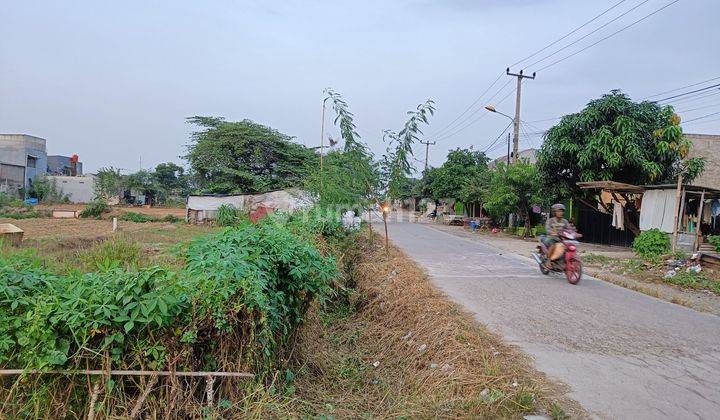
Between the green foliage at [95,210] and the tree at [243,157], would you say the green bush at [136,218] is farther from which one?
the tree at [243,157]

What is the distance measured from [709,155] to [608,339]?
21.7 metres

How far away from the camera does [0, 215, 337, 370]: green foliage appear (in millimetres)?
2748

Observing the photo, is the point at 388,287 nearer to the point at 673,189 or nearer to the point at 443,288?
the point at 443,288

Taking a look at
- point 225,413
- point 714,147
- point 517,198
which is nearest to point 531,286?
point 225,413

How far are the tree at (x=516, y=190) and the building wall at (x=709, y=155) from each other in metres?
7.70

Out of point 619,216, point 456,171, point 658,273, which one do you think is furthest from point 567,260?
point 456,171

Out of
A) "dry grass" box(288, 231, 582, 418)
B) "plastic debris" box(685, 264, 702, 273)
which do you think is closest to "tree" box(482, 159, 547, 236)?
"plastic debris" box(685, 264, 702, 273)

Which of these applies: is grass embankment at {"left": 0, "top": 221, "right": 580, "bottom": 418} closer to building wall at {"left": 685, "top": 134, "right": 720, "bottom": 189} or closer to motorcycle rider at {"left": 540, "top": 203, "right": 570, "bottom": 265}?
motorcycle rider at {"left": 540, "top": 203, "right": 570, "bottom": 265}

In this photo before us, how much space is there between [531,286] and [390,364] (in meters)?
4.91

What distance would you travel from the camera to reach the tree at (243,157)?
106 ft

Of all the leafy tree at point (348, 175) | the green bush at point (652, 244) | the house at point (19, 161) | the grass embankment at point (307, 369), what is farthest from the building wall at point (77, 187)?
the grass embankment at point (307, 369)

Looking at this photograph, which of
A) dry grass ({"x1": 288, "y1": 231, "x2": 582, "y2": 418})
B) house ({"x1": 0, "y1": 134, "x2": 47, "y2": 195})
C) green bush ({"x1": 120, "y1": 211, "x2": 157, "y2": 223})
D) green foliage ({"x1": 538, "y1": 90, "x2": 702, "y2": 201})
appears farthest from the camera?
house ({"x1": 0, "y1": 134, "x2": 47, "y2": 195})

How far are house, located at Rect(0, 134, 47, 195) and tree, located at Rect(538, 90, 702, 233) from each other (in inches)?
1810

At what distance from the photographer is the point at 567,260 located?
9.05 metres
